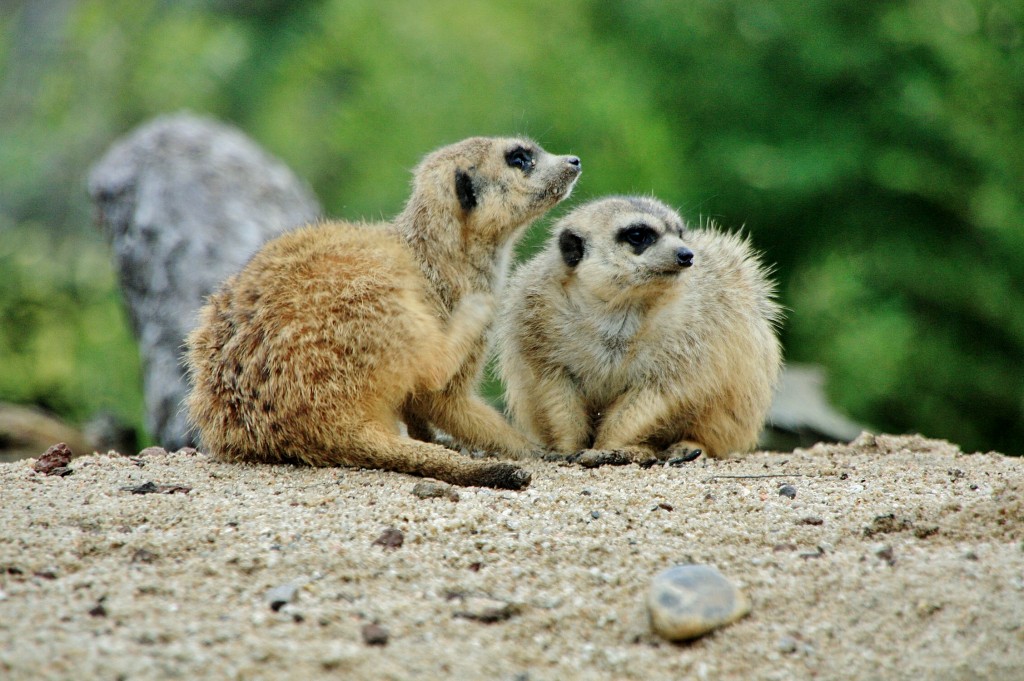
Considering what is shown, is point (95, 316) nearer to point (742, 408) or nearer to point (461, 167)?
point (461, 167)

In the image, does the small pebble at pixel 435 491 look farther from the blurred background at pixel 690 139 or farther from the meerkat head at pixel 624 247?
the blurred background at pixel 690 139

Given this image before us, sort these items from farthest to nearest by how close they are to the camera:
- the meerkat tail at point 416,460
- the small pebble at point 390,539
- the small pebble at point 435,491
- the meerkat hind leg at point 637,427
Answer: the meerkat hind leg at point 637,427, the meerkat tail at point 416,460, the small pebble at point 435,491, the small pebble at point 390,539

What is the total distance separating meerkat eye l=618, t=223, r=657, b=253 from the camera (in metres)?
3.86

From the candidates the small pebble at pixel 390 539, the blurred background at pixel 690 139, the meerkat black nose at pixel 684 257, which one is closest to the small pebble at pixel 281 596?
the small pebble at pixel 390 539

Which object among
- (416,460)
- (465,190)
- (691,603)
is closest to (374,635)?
(691,603)

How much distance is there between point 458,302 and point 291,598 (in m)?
1.61

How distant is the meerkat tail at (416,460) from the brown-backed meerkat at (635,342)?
0.84 metres

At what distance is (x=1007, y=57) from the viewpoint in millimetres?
6719

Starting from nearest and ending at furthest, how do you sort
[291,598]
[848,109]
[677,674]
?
1. [677,674]
2. [291,598]
3. [848,109]

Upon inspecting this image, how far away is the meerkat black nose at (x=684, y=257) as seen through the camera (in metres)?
3.70

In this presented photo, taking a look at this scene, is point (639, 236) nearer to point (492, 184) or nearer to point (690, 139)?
point (492, 184)

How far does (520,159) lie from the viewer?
3.85 meters

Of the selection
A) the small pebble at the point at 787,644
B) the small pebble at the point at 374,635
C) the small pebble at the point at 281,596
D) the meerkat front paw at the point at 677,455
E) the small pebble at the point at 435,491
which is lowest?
the small pebble at the point at 374,635

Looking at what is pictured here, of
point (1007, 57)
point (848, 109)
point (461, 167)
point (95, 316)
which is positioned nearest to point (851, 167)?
point (848, 109)
